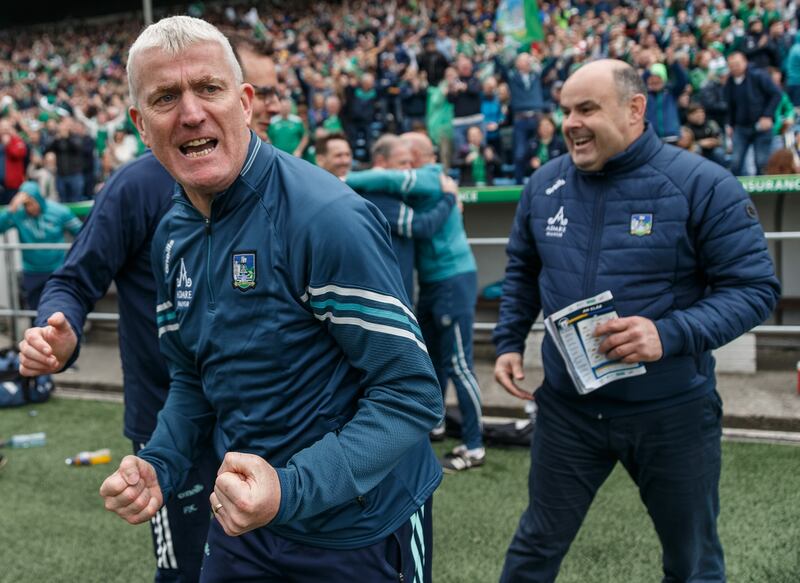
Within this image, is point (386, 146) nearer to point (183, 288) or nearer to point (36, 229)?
point (183, 288)

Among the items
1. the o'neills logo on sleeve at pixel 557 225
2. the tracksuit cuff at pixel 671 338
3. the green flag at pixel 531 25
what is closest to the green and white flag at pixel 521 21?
the green flag at pixel 531 25

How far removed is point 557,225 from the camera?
2.77 m

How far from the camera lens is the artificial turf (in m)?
3.67

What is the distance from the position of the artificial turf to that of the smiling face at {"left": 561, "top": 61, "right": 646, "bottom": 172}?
1.86 metres

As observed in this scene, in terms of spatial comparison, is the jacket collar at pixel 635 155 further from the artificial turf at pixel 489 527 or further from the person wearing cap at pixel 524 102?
the person wearing cap at pixel 524 102

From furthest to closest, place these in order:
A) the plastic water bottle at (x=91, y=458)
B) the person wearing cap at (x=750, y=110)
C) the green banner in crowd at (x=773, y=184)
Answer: the person wearing cap at (x=750, y=110), the green banner in crowd at (x=773, y=184), the plastic water bottle at (x=91, y=458)

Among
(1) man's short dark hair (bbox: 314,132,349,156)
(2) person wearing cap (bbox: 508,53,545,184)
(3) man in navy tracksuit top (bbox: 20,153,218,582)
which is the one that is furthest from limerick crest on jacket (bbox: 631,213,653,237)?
(2) person wearing cap (bbox: 508,53,545,184)

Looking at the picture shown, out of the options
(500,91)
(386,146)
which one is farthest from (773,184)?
(500,91)

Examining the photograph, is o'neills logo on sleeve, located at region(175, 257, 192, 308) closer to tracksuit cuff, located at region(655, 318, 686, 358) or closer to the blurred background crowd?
tracksuit cuff, located at region(655, 318, 686, 358)

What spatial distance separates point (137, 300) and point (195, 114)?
3.70 feet

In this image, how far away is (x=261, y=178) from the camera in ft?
5.60

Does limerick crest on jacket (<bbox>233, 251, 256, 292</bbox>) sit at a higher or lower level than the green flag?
lower

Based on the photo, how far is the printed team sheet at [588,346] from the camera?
100 inches

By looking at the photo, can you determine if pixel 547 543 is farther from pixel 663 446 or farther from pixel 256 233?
pixel 256 233
